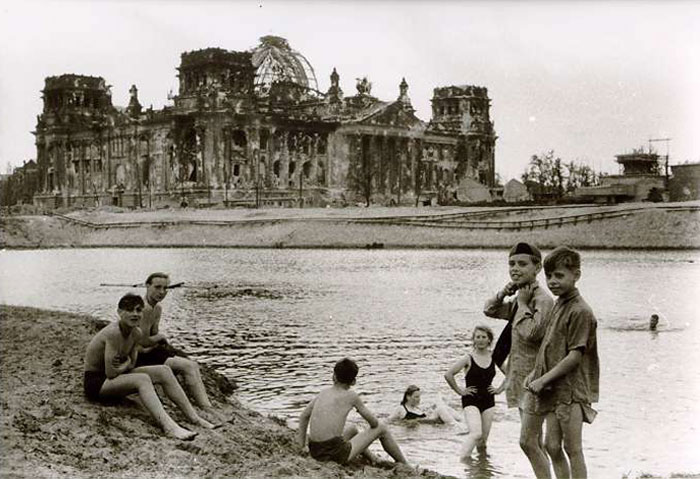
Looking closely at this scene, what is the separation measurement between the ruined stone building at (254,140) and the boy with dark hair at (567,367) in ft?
239

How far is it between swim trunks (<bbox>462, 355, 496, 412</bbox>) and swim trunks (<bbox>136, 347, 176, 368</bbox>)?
132 inches

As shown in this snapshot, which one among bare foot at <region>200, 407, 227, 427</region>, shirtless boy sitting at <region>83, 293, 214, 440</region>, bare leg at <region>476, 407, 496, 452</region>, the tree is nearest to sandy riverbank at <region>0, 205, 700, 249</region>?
the tree

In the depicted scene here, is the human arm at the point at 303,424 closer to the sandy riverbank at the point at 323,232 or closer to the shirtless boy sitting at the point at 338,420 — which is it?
the shirtless boy sitting at the point at 338,420

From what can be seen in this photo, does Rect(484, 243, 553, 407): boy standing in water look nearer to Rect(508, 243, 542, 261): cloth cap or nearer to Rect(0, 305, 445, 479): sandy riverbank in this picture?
Rect(508, 243, 542, 261): cloth cap

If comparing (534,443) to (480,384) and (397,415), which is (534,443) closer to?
(480,384)

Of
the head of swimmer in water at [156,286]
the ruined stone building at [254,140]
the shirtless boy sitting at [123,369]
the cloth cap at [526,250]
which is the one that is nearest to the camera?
the cloth cap at [526,250]

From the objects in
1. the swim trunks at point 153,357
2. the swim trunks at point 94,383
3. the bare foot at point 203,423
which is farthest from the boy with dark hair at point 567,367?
the swim trunks at point 153,357

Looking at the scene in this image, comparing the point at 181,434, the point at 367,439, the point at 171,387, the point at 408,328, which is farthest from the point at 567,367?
the point at 408,328

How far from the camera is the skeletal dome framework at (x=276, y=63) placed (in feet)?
313

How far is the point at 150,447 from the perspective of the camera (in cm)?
833

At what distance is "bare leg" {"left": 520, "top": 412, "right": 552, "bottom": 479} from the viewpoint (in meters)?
7.55

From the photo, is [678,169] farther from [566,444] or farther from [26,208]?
[566,444]

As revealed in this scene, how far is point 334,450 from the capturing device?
8609 mm

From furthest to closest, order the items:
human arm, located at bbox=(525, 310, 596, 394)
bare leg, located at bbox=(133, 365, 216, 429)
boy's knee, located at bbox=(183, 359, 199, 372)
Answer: boy's knee, located at bbox=(183, 359, 199, 372) → bare leg, located at bbox=(133, 365, 216, 429) → human arm, located at bbox=(525, 310, 596, 394)
